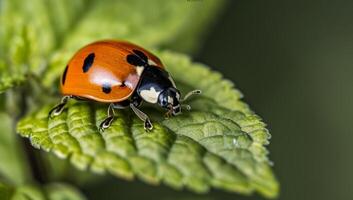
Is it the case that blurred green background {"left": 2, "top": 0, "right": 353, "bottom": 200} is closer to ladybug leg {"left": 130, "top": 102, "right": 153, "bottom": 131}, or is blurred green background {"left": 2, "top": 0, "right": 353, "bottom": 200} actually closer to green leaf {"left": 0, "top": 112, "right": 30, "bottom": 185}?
green leaf {"left": 0, "top": 112, "right": 30, "bottom": 185}

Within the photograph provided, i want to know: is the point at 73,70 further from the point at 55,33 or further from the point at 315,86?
the point at 315,86

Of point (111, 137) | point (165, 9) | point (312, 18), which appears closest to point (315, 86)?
point (312, 18)

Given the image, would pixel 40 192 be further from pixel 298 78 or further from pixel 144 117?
pixel 298 78

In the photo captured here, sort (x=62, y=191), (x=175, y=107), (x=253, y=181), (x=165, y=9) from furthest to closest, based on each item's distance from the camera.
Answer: (x=165, y=9) → (x=62, y=191) → (x=175, y=107) → (x=253, y=181)

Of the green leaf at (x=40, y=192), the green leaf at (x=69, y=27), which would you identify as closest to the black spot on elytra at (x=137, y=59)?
the green leaf at (x=69, y=27)

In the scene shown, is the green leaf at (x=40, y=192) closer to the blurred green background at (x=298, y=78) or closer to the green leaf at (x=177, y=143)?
the green leaf at (x=177, y=143)
